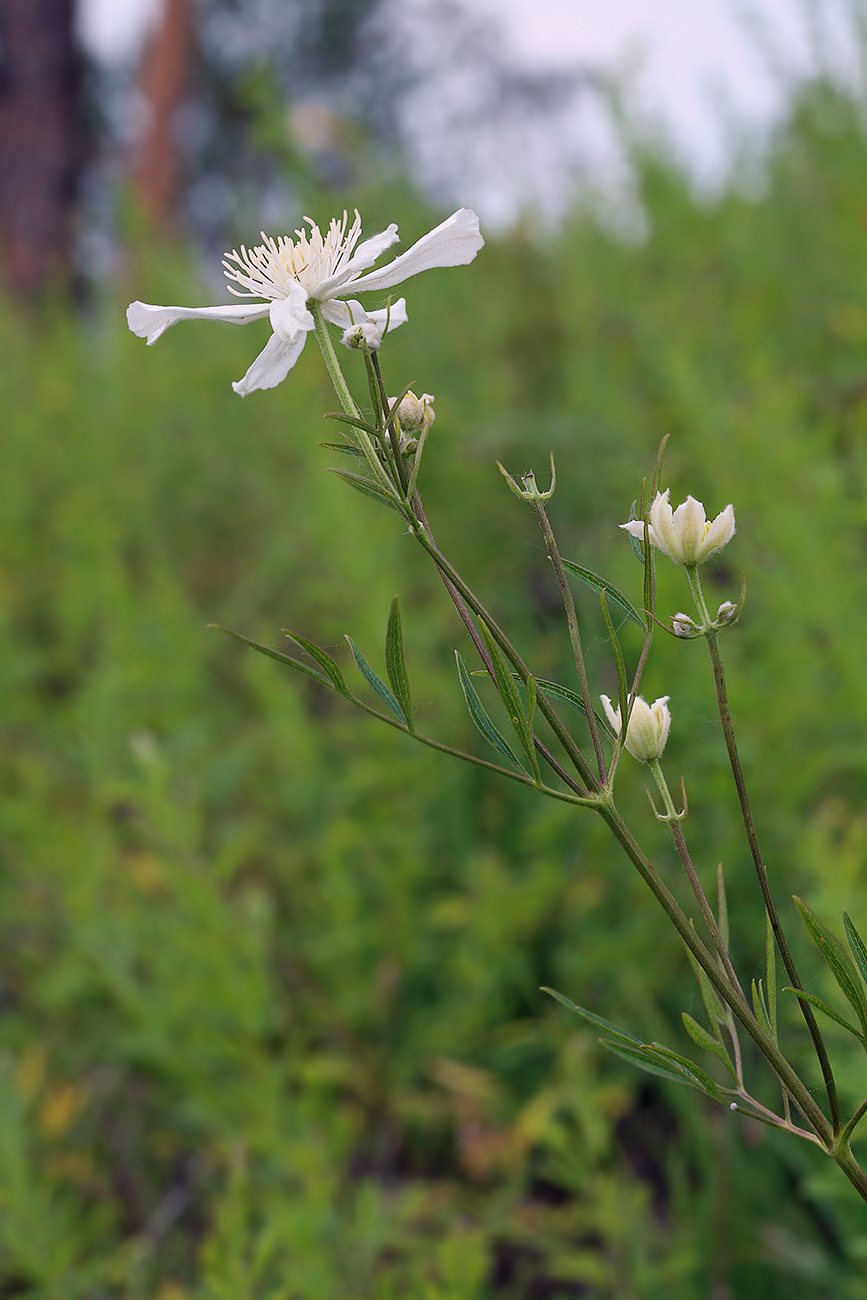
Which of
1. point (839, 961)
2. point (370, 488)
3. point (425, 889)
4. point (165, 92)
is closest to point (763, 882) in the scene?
point (839, 961)

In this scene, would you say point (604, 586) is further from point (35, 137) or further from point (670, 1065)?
point (35, 137)

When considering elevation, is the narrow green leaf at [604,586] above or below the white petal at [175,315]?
below

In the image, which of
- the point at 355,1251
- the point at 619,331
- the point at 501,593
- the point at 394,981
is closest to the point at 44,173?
the point at 619,331

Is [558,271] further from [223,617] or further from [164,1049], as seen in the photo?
[164,1049]

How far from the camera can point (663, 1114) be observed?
1.69 metres

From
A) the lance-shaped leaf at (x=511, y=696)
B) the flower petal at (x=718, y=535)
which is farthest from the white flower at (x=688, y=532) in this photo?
the lance-shaped leaf at (x=511, y=696)

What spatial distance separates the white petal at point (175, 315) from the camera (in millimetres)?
559

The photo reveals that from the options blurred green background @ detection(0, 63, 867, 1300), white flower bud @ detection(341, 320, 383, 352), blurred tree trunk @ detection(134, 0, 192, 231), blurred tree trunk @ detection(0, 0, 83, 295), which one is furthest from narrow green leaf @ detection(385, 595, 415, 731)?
blurred tree trunk @ detection(134, 0, 192, 231)

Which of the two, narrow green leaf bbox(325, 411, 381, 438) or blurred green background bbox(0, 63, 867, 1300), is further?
blurred green background bbox(0, 63, 867, 1300)

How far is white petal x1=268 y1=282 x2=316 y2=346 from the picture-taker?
1.74 feet

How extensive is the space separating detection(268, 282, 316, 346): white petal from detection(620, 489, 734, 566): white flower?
20 centimetres

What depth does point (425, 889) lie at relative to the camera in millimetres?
1919

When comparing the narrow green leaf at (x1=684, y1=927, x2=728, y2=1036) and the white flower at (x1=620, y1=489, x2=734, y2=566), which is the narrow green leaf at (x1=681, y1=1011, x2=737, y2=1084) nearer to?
the narrow green leaf at (x1=684, y1=927, x2=728, y2=1036)

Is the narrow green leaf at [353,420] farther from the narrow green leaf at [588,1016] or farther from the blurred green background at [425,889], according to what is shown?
the blurred green background at [425,889]
